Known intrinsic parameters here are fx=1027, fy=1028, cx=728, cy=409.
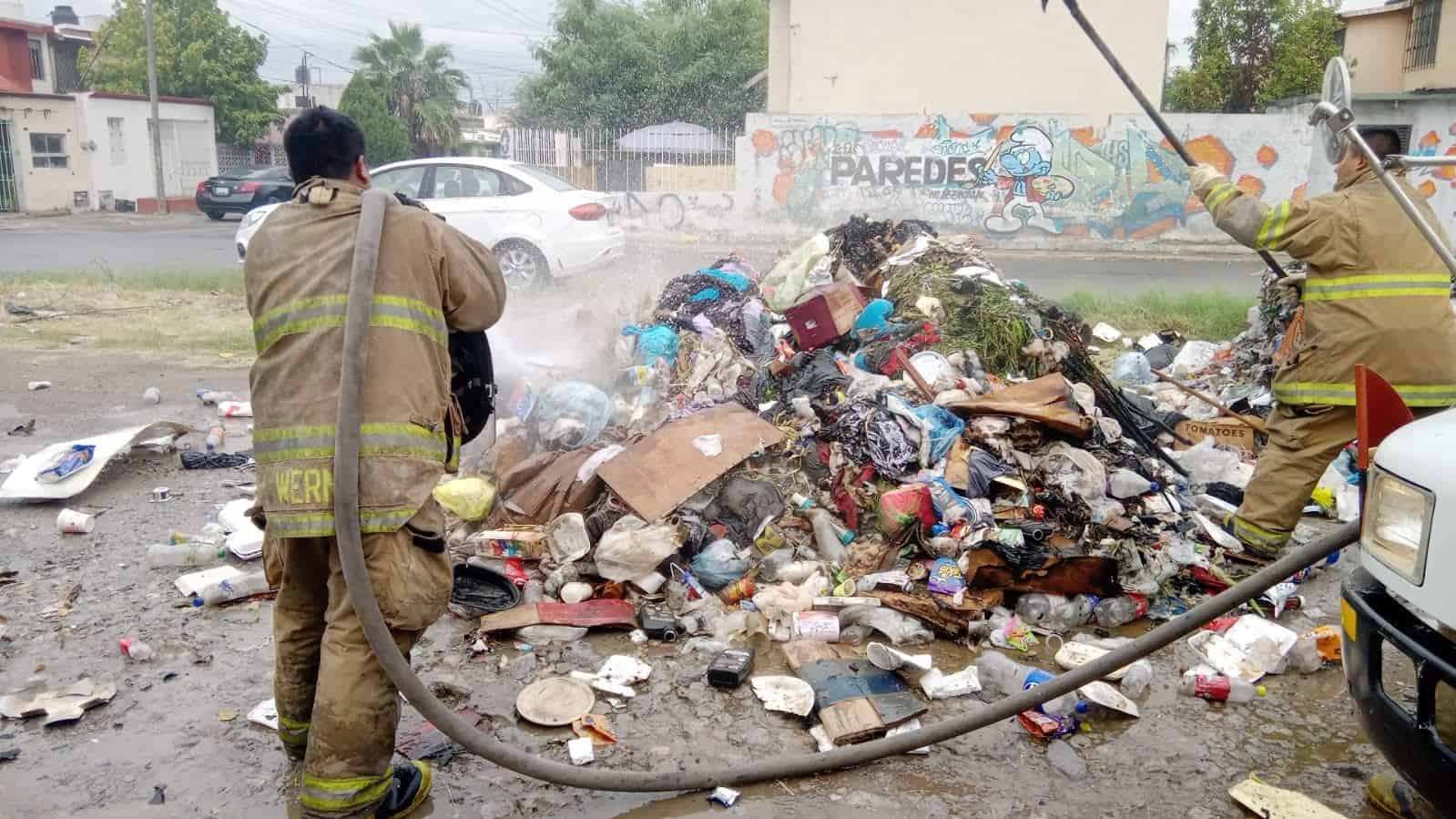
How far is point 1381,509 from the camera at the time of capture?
2.41 meters

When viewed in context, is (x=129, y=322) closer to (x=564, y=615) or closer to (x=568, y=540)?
(x=568, y=540)

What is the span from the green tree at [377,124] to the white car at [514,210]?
1799 cm

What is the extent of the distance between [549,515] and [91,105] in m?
28.0

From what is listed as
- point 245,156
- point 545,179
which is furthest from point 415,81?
point 545,179

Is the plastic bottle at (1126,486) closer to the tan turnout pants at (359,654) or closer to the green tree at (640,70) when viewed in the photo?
the tan turnout pants at (359,654)

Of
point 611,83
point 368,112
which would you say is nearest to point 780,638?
point 368,112

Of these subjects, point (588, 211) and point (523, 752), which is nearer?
point (523, 752)

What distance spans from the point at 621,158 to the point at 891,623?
16861 millimetres

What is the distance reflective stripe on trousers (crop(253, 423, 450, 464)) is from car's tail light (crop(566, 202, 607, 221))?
8.73 metres

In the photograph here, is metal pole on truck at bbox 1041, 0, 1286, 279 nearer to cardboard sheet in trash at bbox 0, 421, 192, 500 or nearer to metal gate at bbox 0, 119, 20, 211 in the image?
cardboard sheet in trash at bbox 0, 421, 192, 500

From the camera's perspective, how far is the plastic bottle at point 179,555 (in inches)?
178

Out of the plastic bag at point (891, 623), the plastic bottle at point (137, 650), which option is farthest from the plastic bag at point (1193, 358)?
the plastic bottle at point (137, 650)

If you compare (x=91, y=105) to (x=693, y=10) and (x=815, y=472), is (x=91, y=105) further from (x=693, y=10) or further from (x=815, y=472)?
(x=815, y=472)

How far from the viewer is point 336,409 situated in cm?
250
